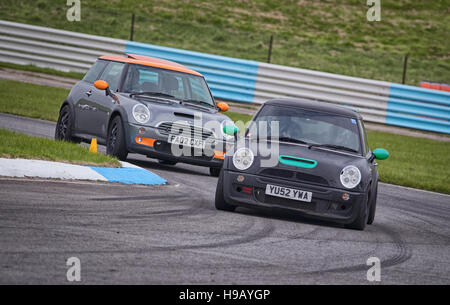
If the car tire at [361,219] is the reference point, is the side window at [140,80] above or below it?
above

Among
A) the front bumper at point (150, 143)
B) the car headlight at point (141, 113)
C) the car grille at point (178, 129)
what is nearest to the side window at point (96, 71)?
the car headlight at point (141, 113)

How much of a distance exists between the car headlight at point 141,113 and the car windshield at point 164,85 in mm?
671

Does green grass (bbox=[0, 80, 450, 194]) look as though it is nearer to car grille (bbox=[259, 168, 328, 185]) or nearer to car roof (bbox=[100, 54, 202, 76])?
car roof (bbox=[100, 54, 202, 76])

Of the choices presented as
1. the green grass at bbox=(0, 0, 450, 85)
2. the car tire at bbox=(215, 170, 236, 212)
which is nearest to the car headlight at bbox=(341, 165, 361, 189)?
the car tire at bbox=(215, 170, 236, 212)

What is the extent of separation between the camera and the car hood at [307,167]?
855 centimetres

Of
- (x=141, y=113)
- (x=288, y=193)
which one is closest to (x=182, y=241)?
(x=288, y=193)

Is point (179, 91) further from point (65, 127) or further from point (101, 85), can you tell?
point (65, 127)

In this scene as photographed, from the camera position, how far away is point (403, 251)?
7.59m

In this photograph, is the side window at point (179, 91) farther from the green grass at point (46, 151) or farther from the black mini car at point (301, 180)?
the black mini car at point (301, 180)

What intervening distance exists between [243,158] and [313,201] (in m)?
0.85

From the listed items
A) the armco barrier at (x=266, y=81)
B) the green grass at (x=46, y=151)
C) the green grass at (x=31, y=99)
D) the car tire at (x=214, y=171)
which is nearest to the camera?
the green grass at (x=46, y=151)

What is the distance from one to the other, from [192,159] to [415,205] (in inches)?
122

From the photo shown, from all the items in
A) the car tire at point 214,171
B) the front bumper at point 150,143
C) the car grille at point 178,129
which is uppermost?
the car grille at point 178,129

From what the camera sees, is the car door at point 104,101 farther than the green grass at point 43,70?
No
